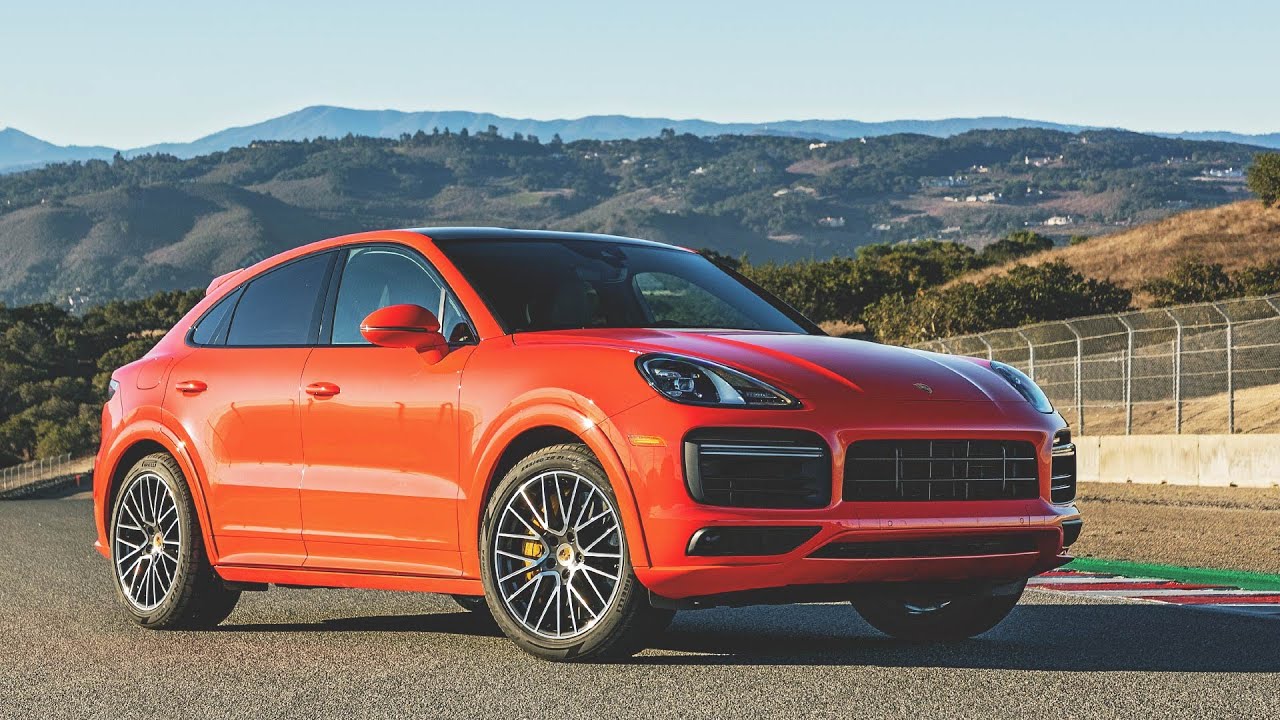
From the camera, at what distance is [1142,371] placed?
94.5 feet

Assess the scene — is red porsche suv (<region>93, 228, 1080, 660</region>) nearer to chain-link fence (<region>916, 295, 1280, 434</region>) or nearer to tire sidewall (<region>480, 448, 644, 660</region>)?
tire sidewall (<region>480, 448, 644, 660</region>)

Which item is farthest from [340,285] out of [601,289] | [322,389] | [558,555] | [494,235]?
[558,555]

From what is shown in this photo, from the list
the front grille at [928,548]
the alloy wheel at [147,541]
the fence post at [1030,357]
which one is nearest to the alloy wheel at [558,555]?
the front grille at [928,548]

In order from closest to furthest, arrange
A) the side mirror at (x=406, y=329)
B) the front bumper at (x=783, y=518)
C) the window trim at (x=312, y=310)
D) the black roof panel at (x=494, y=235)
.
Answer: the front bumper at (x=783, y=518) < the side mirror at (x=406, y=329) < the black roof panel at (x=494, y=235) < the window trim at (x=312, y=310)

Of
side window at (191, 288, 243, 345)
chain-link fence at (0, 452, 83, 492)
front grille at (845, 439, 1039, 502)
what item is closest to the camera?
front grille at (845, 439, 1039, 502)

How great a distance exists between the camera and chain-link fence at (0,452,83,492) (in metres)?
93.2

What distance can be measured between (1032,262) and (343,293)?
286 ft

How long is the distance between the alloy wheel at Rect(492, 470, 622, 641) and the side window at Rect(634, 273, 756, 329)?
1126mm

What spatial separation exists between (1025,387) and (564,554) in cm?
198

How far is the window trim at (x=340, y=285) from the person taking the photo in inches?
289

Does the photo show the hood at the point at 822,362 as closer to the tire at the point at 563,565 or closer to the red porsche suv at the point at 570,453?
the red porsche suv at the point at 570,453

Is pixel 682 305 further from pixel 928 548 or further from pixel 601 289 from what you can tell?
pixel 928 548

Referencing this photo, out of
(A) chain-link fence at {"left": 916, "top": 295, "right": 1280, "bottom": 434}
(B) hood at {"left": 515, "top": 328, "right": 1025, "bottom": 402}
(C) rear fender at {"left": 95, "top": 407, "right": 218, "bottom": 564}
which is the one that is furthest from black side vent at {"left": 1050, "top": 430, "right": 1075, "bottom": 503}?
(A) chain-link fence at {"left": 916, "top": 295, "right": 1280, "bottom": 434}

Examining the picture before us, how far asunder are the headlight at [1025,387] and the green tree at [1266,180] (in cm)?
9275
